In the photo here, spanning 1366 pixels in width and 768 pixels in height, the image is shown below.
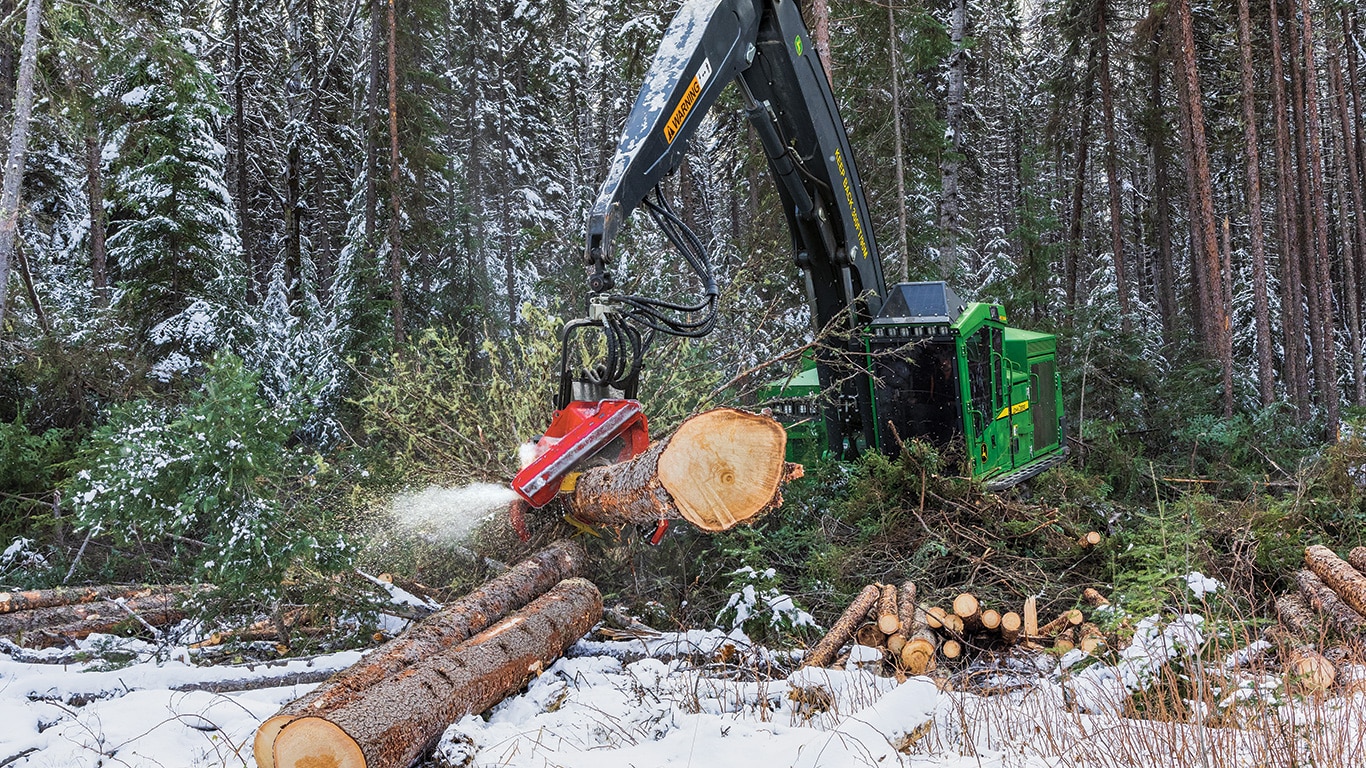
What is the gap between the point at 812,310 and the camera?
795cm

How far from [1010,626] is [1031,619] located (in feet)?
1.44

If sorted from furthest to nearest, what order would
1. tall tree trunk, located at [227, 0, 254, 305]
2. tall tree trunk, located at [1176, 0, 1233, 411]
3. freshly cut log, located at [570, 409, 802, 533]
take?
tall tree trunk, located at [227, 0, 254, 305]
tall tree trunk, located at [1176, 0, 1233, 411]
freshly cut log, located at [570, 409, 802, 533]

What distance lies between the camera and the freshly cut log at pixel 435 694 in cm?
317

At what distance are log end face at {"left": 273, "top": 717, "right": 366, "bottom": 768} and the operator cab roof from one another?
6.01 metres

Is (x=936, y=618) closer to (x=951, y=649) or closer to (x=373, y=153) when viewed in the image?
(x=951, y=649)

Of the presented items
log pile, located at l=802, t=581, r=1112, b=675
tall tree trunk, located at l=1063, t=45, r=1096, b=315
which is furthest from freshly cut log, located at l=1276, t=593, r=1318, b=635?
tall tree trunk, located at l=1063, t=45, r=1096, b=315

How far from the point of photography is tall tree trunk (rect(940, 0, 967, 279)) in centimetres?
1566

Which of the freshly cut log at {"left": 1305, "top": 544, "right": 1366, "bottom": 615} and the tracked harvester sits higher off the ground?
the tracked harvester

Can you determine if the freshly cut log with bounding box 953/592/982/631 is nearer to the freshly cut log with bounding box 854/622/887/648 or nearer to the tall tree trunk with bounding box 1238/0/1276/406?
the freshly cut log with bounding box 854/622/887/648

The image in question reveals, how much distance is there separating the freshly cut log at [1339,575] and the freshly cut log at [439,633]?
4655mm

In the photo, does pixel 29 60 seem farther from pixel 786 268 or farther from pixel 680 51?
pixel 786 268

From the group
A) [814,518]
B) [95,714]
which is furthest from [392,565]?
[814,518]

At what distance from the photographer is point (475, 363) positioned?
60.3 feet

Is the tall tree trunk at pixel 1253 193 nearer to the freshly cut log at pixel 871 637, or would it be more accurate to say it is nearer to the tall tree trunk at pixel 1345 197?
the tall tree trunk at pixel 1345 197
